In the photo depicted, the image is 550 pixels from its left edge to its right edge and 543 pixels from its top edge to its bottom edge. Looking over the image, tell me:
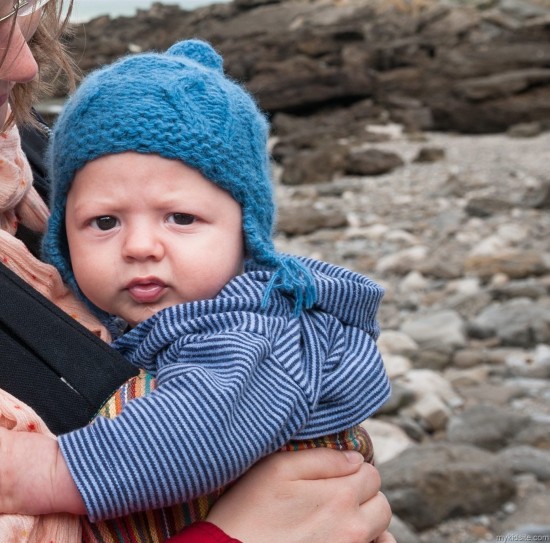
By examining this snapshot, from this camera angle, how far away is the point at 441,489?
3891 mm

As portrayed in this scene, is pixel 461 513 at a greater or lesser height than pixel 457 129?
greater

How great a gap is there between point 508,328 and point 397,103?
12198mm

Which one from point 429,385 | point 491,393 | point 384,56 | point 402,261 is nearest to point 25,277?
point 429,385

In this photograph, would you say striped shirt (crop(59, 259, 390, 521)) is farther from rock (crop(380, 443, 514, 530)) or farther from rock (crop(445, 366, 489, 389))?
rock (crop(445, 366, 489, 389))

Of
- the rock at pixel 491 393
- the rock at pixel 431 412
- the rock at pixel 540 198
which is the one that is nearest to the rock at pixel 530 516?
the rock at pixel 431 412

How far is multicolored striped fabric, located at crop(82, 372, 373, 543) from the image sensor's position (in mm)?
1502

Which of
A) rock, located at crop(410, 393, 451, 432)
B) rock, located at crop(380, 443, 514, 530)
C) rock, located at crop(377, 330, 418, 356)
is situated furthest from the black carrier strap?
rock, located at crop(377, 330, 418, 356)

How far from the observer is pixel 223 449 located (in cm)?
146

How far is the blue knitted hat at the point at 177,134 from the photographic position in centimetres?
172

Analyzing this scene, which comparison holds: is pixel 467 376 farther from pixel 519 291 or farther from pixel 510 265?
pixel 510 265

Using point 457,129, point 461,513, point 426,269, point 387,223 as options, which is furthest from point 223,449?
point 457,129

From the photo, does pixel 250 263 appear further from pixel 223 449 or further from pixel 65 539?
pixel 65 539

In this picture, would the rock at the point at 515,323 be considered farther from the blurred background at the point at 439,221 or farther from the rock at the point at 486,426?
the rock at the point at 486,426

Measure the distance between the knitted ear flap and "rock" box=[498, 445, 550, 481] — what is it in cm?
276
